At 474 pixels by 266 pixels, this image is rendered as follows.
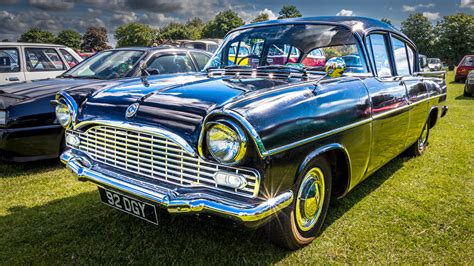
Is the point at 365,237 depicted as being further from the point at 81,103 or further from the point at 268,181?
the point at 81,103

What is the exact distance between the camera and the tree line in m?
64.3

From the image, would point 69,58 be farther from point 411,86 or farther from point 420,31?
point 420,31

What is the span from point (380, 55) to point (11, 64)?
6.28 meters

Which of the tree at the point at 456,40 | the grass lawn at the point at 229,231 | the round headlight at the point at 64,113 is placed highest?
the tree at the point at 456,40

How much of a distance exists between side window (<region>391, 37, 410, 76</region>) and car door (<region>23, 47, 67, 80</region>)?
19.1 feet

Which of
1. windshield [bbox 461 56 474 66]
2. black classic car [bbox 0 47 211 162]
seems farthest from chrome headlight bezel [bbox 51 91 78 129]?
windshield [bbox 461 56 474 66]

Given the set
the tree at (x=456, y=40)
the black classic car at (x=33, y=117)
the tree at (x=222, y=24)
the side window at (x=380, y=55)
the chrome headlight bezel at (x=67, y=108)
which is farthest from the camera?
the tree at (x=222, y=24)

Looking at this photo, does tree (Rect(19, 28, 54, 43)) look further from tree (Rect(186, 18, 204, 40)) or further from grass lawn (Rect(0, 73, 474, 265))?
grass lawn (Rect(0, 73, 474, 265))

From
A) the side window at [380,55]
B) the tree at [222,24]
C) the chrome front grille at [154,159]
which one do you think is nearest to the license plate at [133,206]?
the chrome front grille at [154,159]

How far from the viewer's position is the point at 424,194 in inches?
142

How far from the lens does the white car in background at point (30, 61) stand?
21.5 feet

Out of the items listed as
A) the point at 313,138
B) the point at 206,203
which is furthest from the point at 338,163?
the point at 206,203

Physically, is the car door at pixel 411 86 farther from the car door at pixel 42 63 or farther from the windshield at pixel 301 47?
the car door at pixel 42 63

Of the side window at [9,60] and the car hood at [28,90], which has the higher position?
the side window at [9,60]
